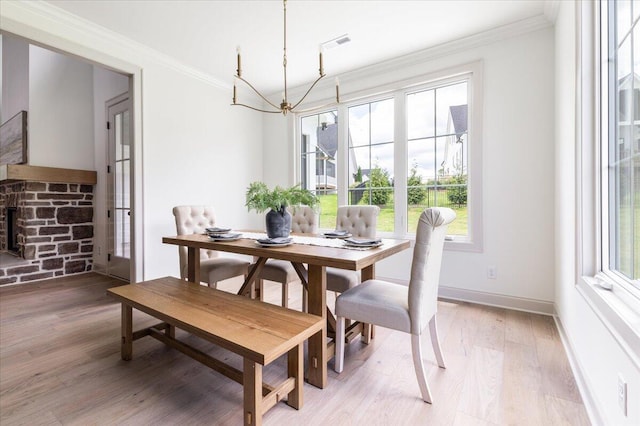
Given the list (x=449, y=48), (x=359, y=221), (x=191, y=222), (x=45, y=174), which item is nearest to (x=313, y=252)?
(x=359, y=221)

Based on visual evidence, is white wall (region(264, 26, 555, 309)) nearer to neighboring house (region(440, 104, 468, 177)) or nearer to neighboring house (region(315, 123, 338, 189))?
neighboring house (region(440, 104, 468, 177))

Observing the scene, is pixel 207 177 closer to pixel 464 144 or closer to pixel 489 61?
pixel 464 144

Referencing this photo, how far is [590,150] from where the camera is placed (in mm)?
1588

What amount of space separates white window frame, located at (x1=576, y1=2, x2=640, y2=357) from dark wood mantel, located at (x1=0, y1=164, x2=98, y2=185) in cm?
551

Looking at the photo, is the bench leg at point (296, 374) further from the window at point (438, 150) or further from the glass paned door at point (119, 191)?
the glass paned door at point (119, 191)

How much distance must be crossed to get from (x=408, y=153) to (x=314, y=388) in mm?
2671

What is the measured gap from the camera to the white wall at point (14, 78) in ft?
13.1

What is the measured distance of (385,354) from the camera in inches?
77.3

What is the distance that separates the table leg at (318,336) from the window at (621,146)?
4.46 ft

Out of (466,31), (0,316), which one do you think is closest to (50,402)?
(0,316)

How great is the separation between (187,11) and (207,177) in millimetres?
1899

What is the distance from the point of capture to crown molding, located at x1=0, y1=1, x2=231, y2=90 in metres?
2.29

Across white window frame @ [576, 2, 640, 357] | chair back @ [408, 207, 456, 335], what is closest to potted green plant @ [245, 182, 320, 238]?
chair back @ [408, 207, 456, 335]

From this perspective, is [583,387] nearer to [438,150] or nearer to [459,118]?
[438,150]
